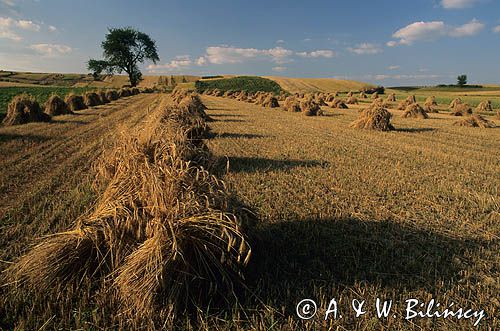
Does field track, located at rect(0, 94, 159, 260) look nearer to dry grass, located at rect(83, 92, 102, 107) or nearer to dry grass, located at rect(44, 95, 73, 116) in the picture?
dry grass, located at rect(44, 95, 73, 116)

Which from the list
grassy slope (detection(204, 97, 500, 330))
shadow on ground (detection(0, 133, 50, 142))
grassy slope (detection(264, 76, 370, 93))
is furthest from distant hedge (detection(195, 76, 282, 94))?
grassy slope (detection(204, 97, 500, 330))

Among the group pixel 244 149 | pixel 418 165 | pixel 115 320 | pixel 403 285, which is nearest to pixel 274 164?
pixel 244 149

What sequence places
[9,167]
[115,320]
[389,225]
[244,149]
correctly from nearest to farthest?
[115,320] < [389,225] < [9,167] < [244,149]

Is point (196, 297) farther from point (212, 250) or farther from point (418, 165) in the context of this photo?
point (418, 165)

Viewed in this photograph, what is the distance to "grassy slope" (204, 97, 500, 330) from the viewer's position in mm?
2930

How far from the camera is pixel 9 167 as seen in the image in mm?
7125

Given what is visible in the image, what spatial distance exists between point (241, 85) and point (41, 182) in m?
75.0

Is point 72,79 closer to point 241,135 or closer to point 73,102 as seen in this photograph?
point 73,102

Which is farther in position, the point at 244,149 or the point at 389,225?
the point at 244,149

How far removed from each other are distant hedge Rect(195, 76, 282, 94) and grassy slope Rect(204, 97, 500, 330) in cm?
6668

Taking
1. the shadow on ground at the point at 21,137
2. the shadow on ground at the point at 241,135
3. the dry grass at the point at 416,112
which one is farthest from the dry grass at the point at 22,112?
the dry grass at the point at 416,112

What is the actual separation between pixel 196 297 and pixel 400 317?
1748mm

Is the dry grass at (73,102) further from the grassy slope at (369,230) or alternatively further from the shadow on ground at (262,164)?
the shadow on ground at (262,164)

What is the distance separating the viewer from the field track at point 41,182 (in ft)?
14.1
